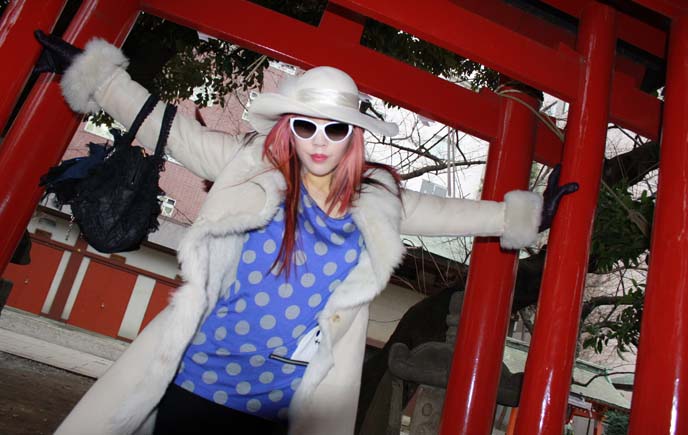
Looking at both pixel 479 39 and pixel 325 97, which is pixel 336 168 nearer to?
pixel 325 97

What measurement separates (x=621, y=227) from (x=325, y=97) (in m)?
2.63

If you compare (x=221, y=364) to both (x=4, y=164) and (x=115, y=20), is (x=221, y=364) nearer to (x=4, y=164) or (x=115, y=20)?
(x=4, y=164)

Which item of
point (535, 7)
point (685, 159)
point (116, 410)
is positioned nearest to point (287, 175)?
point (116, 410)

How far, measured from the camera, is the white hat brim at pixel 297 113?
71.1 inches

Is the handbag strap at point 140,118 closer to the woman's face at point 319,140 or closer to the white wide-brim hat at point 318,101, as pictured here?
the white wide-brim hat at point 318,101

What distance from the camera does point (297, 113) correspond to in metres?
1.86

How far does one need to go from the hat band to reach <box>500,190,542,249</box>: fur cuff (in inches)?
31.9

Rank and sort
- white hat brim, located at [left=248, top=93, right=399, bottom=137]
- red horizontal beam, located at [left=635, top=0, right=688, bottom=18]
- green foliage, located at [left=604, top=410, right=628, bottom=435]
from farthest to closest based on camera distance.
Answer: green foliage, located at [left=604, top=410, right=628, bottom=435]
red horizontal beam, located at [left=635, top=0, right=688, bottom=18]
white hat brim, located at [left=248, top=93, right=399, bottom=137]

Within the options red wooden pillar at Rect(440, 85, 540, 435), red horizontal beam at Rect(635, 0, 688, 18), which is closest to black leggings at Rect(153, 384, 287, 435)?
red wooden pillar at Rect(440, 85, 540, 435)

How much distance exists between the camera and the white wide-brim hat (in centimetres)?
182

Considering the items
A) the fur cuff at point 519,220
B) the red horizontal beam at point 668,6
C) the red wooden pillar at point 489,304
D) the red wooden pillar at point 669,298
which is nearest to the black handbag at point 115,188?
the fur cuff at point 519,220

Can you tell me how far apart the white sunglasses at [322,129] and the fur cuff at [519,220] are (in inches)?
30.6

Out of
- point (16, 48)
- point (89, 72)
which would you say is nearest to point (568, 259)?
point (89, 72)

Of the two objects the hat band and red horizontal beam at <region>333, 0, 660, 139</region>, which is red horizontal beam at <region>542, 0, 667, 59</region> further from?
the hat band
